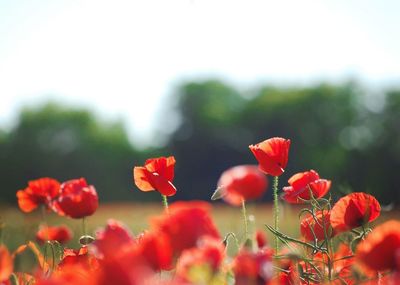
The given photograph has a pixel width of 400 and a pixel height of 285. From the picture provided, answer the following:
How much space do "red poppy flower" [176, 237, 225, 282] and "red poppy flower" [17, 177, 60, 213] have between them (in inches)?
42.7

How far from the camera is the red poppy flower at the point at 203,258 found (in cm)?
79

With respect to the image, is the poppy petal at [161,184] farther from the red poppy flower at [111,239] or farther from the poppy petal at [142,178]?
the red poppy flower at [111,239]

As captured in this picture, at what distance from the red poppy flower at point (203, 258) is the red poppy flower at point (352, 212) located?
45 centimetres

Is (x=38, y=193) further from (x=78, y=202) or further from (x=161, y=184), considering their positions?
(x=161, y=184)

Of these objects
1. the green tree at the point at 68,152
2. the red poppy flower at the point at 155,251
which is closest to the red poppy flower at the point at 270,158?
the red poppy flower at the point at 155,251

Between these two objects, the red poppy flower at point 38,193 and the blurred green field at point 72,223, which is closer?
the blurred green field at point 72,223

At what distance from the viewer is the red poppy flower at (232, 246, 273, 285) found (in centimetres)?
84

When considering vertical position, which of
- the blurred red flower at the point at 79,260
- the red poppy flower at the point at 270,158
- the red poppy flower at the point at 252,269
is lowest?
the blurred red flower at the point at 79,260

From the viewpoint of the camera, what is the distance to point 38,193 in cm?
198

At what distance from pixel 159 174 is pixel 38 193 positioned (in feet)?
2.06

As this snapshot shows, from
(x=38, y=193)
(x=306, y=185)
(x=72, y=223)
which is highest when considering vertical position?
(x=306, y=185)

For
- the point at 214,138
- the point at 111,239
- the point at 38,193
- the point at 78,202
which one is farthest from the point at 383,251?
the point at 214,138

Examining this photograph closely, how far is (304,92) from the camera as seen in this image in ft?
126

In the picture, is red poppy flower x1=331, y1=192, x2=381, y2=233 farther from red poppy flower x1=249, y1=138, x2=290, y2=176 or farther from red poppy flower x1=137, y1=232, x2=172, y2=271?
red poppy flower x1=137, y1=232, x2=172, y2=271
